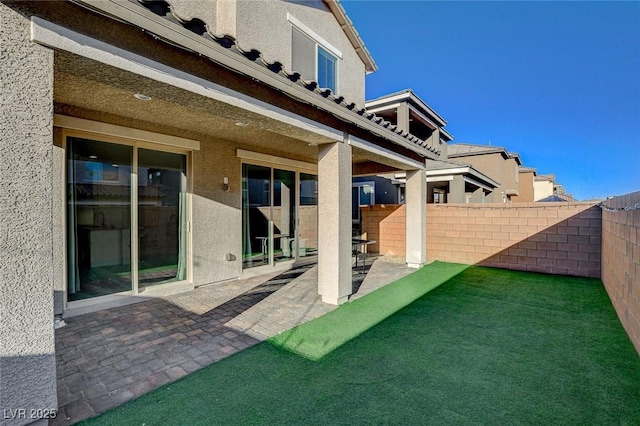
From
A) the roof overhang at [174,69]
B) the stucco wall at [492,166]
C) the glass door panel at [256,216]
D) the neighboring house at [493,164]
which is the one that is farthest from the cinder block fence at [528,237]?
the stucco wall at [492,166]

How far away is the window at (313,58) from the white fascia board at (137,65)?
17.9 ft

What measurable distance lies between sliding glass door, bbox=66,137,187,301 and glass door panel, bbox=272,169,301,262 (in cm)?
343

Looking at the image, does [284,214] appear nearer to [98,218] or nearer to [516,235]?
[98,218]

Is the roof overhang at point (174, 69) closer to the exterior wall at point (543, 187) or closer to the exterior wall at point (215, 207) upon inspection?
the exterior wall at point (215, 207)

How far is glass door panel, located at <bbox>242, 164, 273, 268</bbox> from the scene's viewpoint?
30.9 feet

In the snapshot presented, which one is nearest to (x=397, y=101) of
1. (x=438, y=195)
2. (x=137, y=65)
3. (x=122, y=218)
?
(x=438, y=195)

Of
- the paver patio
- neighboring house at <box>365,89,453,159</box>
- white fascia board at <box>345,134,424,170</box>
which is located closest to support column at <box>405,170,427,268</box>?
white fascia board at <box>345,134,424,170</box>

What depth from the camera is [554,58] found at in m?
17.5

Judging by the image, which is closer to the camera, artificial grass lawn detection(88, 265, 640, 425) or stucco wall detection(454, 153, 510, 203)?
artificial grass lawn detection(88, 265, 640, 425)

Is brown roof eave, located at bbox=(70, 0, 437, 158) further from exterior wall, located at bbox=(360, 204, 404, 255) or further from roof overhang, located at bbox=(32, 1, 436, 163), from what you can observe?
exterior wall, located at bbox=(360, 204, 404, 255)

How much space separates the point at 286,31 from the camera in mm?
9195

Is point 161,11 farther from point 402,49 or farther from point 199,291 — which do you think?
point 402,49

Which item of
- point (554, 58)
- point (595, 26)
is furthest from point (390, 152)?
point (554, 58)

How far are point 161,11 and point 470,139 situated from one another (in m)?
40.7
